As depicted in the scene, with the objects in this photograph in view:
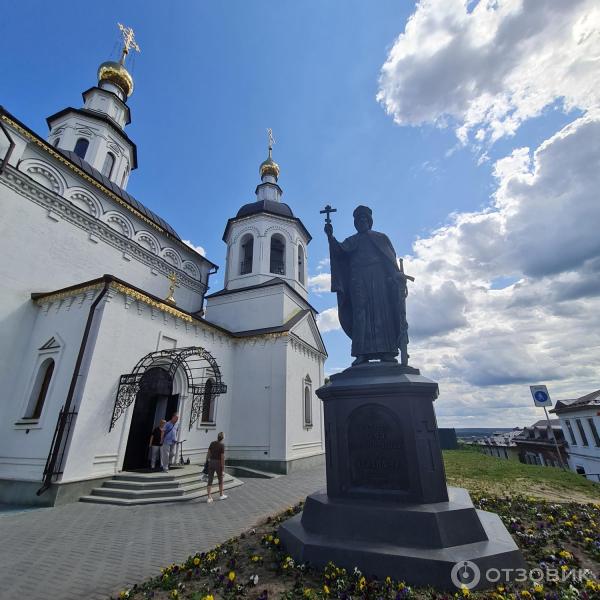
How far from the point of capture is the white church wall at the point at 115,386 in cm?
822

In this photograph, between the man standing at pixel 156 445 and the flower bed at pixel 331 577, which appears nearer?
the flower bed at pixel 331 577

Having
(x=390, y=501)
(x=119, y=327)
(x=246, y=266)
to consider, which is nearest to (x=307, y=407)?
(x=246, y=266)

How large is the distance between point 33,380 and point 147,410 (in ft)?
11.1

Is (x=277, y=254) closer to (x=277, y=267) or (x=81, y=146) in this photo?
(x=277, y=267)

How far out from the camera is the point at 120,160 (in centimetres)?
1872

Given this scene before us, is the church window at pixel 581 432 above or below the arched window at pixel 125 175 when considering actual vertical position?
below

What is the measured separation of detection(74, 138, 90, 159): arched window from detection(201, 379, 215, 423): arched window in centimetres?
1471

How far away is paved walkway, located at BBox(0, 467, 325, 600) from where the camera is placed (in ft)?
12.3

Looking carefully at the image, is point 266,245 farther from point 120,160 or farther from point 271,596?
point 271,596

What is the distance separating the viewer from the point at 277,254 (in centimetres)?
1933

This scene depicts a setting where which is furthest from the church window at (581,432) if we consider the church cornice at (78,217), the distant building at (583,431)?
the church cornice at (78,217)

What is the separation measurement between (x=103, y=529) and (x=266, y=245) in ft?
48.6

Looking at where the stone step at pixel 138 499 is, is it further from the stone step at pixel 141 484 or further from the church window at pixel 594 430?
the church window at pixel 594 430

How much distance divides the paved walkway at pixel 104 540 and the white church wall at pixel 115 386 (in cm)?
113
